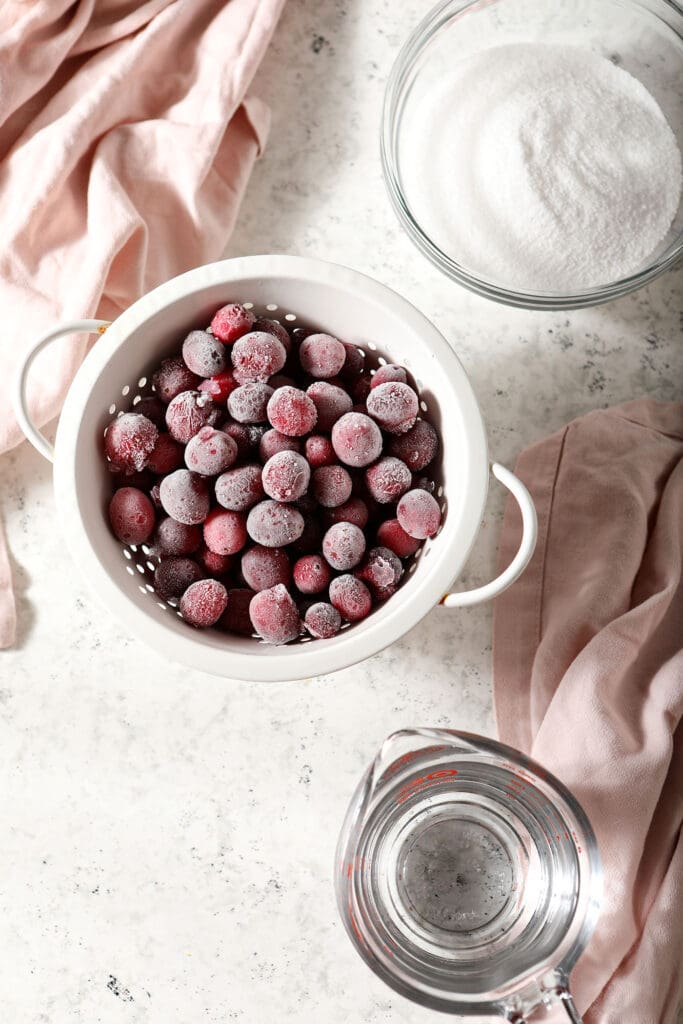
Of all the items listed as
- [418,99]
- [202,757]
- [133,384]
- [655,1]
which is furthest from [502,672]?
[655,1]

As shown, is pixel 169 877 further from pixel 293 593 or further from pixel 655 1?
pixel 655 1

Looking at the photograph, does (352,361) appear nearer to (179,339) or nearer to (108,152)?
(179,339)

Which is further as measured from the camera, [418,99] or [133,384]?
[418,99]

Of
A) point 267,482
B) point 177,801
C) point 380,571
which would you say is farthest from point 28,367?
point 177,801

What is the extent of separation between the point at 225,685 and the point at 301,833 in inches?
5.7

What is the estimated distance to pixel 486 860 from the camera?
789 mm

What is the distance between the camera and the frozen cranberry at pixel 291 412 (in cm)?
68

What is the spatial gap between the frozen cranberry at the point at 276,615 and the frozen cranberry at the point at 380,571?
0.06 metres

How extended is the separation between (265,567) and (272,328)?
183mm

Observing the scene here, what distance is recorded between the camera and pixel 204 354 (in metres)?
0.70

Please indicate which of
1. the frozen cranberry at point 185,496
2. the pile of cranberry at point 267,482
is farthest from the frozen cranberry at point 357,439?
the frozen cranberry at point 185,496

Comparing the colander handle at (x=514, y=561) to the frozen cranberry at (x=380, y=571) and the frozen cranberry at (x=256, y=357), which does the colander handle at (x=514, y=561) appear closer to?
the frozen cranberry at (x=380, y=571)

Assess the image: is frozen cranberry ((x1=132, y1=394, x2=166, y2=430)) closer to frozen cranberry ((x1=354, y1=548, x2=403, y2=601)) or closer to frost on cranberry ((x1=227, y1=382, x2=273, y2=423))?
frost on cranberry ((x1=227, y1=382, x2=273, y2=423))

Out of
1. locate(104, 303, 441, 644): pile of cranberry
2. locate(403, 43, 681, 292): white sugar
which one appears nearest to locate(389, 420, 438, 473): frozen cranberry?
locate(104, 303, 441, 644): pile of cranberry
